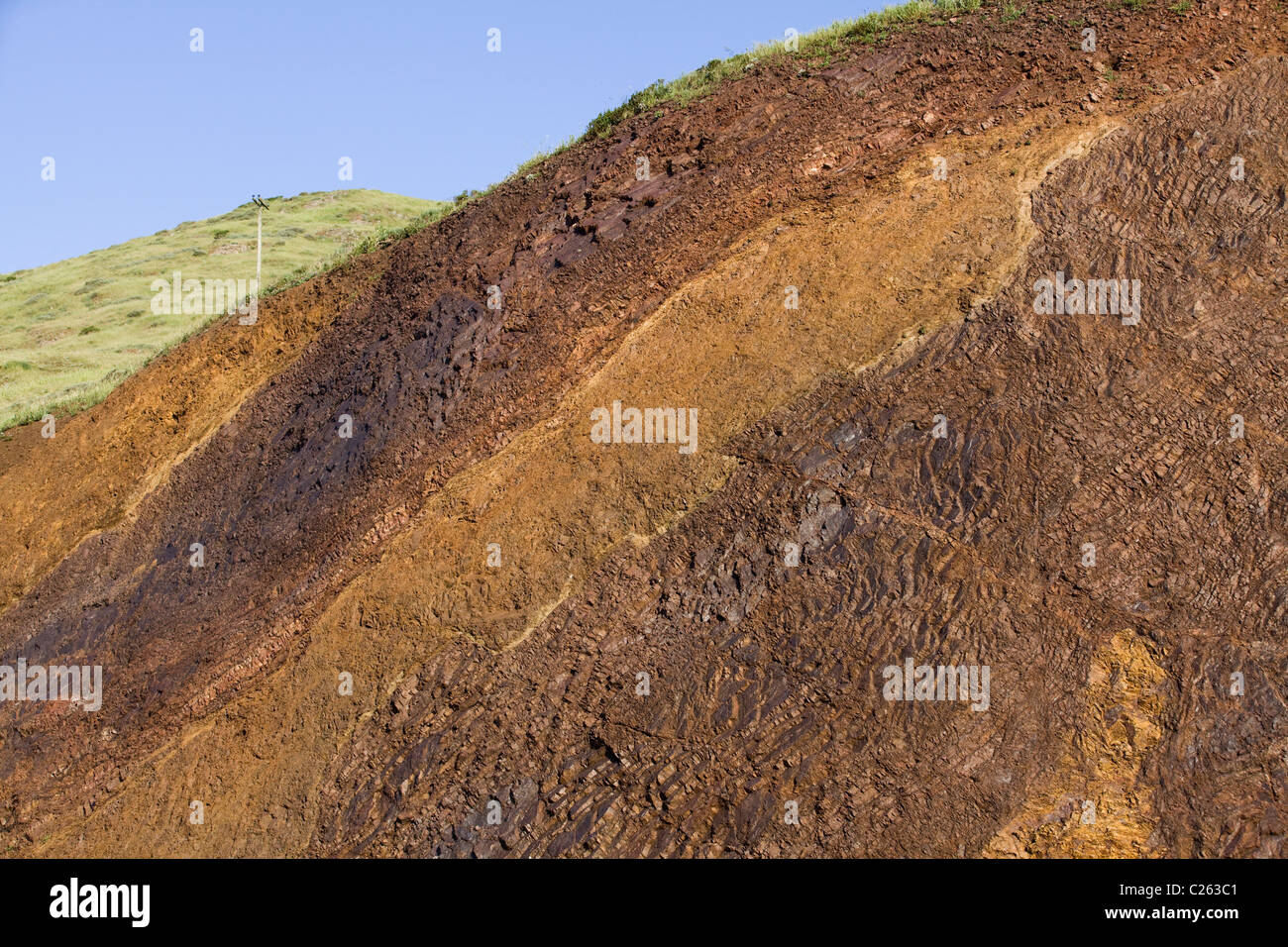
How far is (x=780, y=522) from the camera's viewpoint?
30.6 ft

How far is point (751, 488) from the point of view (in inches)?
380

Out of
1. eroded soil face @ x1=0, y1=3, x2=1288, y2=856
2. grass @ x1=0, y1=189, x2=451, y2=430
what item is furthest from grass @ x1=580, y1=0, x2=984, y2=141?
grass @ x1=0, y1=189, x2=451, y2=430

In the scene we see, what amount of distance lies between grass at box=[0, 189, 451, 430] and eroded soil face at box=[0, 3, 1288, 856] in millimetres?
9383

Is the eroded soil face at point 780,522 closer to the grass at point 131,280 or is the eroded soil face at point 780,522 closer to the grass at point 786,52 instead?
the grass at point 786,52

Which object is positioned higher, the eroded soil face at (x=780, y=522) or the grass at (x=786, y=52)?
the grass at (x=786, y=52)

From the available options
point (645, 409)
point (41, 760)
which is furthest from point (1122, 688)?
point (41, 760)

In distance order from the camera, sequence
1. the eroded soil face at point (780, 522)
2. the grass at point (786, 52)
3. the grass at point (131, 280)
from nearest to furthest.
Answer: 1. the eroded soil face at point (780, 522)
2. the grass at point (786, 52)
3. the grass at point (131, 280)

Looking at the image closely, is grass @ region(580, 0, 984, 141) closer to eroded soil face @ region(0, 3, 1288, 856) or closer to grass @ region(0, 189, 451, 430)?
eroded soil face @ region(0, 3, 1288, 856)

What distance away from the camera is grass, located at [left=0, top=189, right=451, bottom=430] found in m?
27.4

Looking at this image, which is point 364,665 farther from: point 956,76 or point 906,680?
point 956,76

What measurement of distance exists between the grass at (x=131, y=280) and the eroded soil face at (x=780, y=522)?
9383mm

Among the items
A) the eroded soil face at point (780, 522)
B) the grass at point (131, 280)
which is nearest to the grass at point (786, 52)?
the eroded soil face at point (780, 522)

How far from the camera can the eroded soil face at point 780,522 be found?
→ 325 inches

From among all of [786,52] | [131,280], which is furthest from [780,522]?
[131,280]
